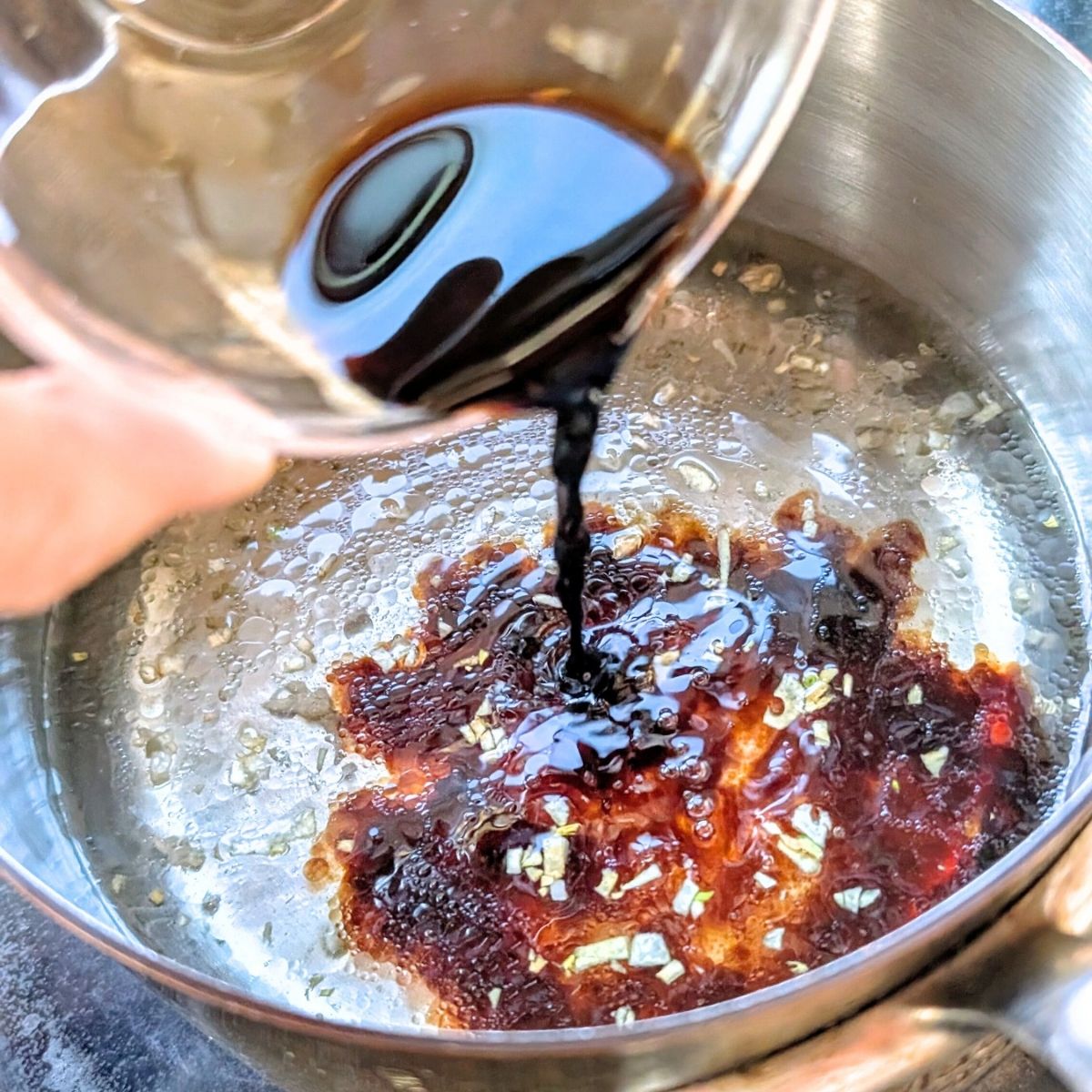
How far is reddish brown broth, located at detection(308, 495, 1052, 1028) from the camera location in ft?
2.32

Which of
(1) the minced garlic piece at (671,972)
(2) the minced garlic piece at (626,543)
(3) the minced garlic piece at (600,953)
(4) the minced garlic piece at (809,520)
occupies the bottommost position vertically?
(3) the minced garlic piece at (600,953)

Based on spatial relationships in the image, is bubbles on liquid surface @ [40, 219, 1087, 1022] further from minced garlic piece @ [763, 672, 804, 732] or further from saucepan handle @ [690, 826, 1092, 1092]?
saucepan handle @ [690, 826, 1092, 1092]

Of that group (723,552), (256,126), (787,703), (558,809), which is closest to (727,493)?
(723,552)

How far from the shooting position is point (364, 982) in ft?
2.38

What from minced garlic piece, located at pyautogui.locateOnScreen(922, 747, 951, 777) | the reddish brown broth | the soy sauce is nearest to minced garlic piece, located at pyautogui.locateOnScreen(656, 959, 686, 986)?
the reddish brown broth

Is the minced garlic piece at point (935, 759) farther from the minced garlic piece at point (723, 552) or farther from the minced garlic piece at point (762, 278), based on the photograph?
the minced garlic piece at point (762, 278)

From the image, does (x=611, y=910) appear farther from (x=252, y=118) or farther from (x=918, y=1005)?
(x=252, y=118)

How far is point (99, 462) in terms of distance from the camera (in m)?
0.59

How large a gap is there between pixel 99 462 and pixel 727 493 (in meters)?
0.50

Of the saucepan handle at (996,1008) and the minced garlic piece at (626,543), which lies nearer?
the saucepan handle at (996,1008)

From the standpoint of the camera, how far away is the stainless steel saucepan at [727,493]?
2.53 ft

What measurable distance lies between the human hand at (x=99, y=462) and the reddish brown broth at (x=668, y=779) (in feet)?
0.86

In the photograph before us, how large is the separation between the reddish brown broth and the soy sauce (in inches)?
8.2

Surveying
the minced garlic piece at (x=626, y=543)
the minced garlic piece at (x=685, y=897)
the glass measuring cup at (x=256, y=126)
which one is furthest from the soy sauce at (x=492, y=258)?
the minced garlic piece at (x=685, y=897)
